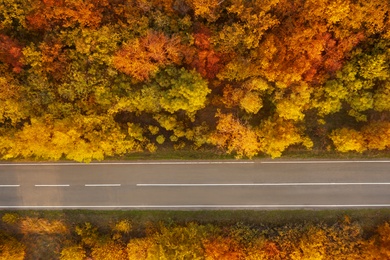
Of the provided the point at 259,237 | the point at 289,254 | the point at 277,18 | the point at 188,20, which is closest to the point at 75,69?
the point at 188,20

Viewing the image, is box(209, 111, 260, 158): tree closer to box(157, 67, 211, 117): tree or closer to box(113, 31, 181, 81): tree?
box(157, 67, 211, 117): tree

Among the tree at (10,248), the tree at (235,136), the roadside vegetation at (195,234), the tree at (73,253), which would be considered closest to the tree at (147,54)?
the tree at (235,136)

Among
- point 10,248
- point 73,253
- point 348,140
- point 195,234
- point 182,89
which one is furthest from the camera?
point 10,248

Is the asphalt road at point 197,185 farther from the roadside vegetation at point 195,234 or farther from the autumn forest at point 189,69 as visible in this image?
the autumn forest at point 189,69

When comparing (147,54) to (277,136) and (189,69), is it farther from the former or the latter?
(277,136)

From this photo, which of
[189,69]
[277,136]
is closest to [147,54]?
[189,69]

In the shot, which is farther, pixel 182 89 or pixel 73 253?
pixel 73 253
